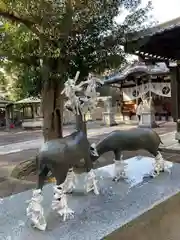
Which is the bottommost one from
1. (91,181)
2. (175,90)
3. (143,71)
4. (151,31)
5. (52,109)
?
(91,181)

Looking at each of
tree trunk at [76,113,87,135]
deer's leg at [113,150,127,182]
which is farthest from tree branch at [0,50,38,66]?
tree trunk at [76,113,87,135]

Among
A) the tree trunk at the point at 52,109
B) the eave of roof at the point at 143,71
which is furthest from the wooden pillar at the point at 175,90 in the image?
the eave of roof at the point at 143,71

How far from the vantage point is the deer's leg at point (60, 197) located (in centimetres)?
164

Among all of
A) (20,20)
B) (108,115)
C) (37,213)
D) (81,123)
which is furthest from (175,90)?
(108,115)

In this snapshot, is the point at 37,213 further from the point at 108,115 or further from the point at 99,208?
the point at 108,115

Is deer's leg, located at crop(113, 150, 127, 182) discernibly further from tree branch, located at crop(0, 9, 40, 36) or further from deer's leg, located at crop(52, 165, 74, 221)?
tree branch, located at crop(0, 9, 40, 36)

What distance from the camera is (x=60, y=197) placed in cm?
165

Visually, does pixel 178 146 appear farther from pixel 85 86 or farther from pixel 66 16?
pixel 85 86

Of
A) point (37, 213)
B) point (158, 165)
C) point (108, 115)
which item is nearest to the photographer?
point (37, 213)

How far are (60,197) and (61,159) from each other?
0.72 ft

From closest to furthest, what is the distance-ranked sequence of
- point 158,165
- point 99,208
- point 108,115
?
point 99,208
point 158,165
point 108,115

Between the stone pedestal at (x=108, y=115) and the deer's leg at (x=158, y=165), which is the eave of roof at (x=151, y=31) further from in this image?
the stone pedestal at (x=108, y=115)

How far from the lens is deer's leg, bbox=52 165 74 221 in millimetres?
1641

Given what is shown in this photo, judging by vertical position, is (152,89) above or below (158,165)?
above
